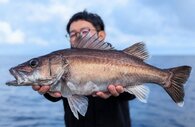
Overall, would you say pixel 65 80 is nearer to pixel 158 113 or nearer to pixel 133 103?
pixel 158 113

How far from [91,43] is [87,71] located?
0.47 metres

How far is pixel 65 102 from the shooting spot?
8.46 meters

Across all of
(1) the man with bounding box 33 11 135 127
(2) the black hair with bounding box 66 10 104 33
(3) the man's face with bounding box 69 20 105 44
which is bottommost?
(1) the man with bounding box 33 11 135 127

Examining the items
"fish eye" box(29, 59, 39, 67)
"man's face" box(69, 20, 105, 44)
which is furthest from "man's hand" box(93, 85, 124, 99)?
"man's face" box(69, 20, 105, 44)

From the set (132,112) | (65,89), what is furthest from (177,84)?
(132,112)

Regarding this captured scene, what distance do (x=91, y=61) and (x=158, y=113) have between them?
19.9m

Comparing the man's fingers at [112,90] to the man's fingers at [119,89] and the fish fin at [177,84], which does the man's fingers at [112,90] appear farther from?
the fish fin at [177,84]

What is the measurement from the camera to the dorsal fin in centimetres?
684

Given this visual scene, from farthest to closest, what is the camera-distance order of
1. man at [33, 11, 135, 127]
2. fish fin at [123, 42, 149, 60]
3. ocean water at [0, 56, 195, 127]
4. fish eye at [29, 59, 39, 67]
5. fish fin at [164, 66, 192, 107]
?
1. ocean water at [0, 56, 195, 127]
2. man at [33, 11, 135, 127]
3. fish fin at [164, 66, 192, 107]
4. fish fin at [123, 42, 149, 60]
5. fish eye at [29, 59, 39, 67]

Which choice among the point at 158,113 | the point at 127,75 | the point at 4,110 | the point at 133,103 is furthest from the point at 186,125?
the point at 127,75

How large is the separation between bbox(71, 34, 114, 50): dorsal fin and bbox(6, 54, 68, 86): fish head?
38 centimetres

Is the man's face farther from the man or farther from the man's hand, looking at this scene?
the man's hand

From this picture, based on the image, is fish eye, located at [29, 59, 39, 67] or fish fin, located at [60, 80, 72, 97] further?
fish eye, located at [29, 59, 39, 67]

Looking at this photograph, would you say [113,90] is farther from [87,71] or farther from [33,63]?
[33,63]
